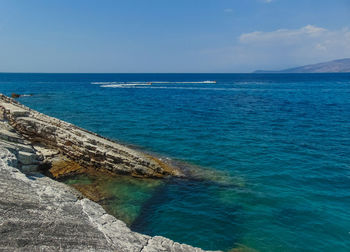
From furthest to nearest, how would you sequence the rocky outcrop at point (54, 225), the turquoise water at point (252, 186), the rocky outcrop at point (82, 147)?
the rocky outcrop at point (82, 147)
the turquoise water at point (252, 186)
the rocky outcrop at point (54, 225)

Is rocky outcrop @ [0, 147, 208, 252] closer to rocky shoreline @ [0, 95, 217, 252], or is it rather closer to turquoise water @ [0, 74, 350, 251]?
rocky shoreline @ [0, 95, 217, 252]

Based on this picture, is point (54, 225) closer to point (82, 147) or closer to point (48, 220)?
point (48, 220)

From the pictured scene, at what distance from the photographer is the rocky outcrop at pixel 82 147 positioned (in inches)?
759

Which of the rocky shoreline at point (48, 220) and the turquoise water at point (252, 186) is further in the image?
the turquoise water at point (252, 186)

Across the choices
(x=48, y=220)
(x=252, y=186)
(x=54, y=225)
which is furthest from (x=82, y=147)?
(x=252, y=186)

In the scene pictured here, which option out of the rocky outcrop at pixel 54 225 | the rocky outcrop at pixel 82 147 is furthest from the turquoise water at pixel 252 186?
the rocky outcrop at pixel 54 225

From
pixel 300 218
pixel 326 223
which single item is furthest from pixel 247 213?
pixel 326 223

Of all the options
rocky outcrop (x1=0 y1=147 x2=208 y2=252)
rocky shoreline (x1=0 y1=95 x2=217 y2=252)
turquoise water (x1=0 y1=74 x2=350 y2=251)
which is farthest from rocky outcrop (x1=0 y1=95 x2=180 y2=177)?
rocky outcrop (x1=0 y1=147 x2=208 y2=252)

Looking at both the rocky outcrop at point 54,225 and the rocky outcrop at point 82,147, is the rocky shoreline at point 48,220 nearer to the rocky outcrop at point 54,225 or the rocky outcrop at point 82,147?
the rocky outcrop at point 54,225

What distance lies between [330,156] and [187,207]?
1574cm

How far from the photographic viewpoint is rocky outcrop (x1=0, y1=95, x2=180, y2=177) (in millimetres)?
19281

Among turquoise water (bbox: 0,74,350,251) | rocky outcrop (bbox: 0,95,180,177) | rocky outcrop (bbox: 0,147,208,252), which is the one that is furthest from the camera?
rocky outcrop (bbox: 0,95,180,177)

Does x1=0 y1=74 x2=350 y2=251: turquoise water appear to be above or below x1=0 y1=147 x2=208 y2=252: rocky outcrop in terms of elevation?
below

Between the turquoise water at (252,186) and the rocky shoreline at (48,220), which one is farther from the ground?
the rocky shoreline at (48,220)
